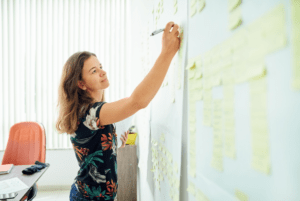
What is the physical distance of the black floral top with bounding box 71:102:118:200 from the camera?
2.97 ft

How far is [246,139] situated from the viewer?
33 centimetres

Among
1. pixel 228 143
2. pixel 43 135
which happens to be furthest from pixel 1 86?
pixel 228 143

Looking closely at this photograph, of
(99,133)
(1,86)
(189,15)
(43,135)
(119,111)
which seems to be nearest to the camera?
(189,15)

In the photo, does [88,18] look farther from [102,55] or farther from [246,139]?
[246,139]

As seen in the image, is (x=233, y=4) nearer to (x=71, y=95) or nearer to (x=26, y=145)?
(x=71, y=95)

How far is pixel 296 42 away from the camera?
240 millimetres

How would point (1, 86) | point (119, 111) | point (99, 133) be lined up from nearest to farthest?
point (119, 111)
point (99, 133)
point (1, 86)

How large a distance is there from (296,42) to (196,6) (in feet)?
1.13

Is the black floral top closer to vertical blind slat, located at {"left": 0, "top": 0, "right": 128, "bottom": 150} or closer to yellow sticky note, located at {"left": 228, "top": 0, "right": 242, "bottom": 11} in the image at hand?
yellow sticky note, located at {"left": 228, "top": 0, "right": 242, "bottom": 11}

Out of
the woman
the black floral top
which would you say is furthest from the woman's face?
the black floral top

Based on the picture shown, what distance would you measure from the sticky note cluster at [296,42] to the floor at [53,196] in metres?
3.09

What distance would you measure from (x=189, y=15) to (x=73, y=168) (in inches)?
119

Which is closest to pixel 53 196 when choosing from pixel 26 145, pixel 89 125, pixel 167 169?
pixel 26 145

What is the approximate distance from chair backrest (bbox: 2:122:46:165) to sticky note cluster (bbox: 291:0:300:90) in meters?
2.20
